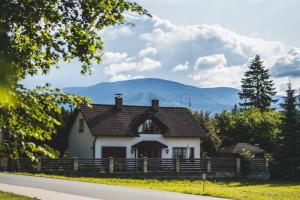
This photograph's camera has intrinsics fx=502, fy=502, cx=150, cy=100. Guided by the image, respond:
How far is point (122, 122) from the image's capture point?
152 ft

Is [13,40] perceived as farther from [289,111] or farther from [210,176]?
[289,111]

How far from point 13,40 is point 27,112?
146cm

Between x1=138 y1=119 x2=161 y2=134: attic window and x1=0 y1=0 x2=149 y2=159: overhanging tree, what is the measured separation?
36057mm

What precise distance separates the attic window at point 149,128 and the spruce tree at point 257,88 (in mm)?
49863

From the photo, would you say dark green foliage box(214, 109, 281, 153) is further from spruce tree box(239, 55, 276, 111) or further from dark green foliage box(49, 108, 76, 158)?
spruce tree box(239, 55, 276, 111)

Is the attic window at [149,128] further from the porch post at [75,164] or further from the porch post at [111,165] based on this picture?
the porch post at [75,164]

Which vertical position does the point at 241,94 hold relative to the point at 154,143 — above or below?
above

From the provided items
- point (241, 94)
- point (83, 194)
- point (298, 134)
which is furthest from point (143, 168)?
point (241, 94)

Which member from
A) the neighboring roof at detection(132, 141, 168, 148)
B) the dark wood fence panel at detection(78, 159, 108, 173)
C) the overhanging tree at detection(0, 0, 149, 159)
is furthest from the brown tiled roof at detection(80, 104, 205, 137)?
the overhanging tree at detection(0, 0, 149, 159)

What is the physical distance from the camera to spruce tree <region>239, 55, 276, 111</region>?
3716 inches

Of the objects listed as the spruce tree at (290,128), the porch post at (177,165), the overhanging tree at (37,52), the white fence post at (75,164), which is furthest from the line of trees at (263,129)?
the overhanging tree at (37,52)

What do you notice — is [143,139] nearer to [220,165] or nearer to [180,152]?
[180,152]

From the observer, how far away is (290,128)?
41844mm

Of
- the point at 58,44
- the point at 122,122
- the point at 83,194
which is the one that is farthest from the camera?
the point at 122,122
